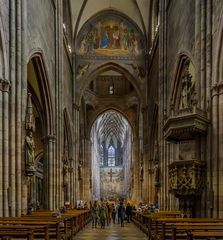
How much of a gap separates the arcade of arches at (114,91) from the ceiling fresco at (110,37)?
0.08m

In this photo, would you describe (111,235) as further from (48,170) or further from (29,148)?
(48,170)

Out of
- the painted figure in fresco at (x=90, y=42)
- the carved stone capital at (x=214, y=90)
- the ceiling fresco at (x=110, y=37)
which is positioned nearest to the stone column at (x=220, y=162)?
the carved stone capital at (x=214, y=90)

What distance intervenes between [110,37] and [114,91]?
29.6ft

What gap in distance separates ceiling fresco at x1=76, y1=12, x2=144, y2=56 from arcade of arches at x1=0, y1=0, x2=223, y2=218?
0.25 ft

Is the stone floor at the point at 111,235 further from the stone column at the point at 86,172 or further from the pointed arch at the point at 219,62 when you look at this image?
the stone column at the point at 86,172

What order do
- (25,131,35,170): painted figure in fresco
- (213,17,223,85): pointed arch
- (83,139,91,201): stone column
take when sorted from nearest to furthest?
(213,17,223,85): pointed arch
(25,131,35,170): painted figure in fresco
(83,139,91,201): stone column

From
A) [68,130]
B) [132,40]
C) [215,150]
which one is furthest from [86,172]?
[215,150]

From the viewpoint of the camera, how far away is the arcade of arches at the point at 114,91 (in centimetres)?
1298

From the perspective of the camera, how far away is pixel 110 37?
111ft

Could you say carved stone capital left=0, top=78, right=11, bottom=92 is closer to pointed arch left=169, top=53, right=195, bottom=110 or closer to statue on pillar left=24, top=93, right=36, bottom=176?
statue on pillar left=24, top=93, right=36, bottom=176

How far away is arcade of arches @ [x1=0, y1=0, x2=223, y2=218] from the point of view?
1298 cm

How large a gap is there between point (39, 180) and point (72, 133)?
16.8 ft

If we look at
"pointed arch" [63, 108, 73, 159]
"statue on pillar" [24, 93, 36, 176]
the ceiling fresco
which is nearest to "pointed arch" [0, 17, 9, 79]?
"statue on pillar" [24, 93, 36, 176]

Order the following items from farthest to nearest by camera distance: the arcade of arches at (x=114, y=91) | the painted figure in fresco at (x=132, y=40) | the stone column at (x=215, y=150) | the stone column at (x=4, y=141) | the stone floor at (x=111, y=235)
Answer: the painted figure in fresco at (x=132, y=40), the stone floor at (x=111, y=235), the arcade of arches at (x=114, y=91), the stone column at (x=4, y=141), the stone column at (x=215, y=150)
